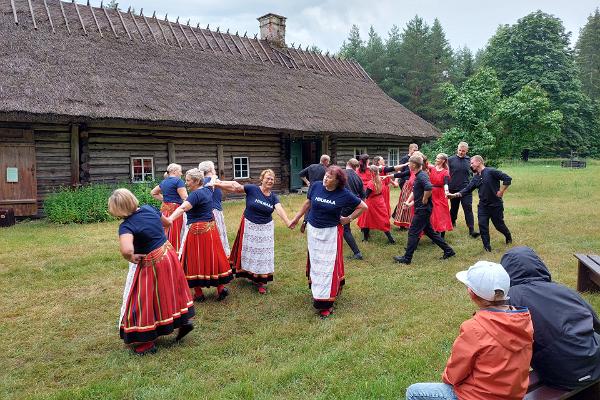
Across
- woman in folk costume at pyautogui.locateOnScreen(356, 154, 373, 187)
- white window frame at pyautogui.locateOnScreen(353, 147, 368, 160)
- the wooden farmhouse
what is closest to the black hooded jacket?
woman in folk costume at pyautogui.locateOnScreen(356, 154, 373, 187)

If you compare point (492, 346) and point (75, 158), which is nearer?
point (492, 346)

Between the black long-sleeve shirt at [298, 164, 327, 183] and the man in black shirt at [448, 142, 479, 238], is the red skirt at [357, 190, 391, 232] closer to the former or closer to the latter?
the black long-sleeve shirt at [298, 164, 327, 183]

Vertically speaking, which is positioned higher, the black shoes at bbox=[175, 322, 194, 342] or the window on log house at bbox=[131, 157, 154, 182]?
the window on log house at bbox=[131, 157, 154, 182]

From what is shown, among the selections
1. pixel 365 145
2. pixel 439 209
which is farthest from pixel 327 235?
pixel 365 145

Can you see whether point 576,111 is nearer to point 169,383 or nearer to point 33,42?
point 33,42

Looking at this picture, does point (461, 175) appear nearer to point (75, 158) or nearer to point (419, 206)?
point (419, 206)

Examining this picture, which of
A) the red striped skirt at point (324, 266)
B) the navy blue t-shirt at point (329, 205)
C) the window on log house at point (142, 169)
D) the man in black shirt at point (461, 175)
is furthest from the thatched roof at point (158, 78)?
the red striped skirt at point (324, 266)

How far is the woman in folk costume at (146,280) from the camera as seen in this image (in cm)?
389

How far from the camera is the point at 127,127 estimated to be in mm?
13375

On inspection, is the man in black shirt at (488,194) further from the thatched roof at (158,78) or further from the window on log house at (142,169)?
the window on log house at (142,169)

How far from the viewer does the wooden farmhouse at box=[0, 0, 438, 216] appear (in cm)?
1146

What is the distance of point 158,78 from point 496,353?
14.2 metres

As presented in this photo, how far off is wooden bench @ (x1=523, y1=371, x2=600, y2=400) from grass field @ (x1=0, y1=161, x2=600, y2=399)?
0.99 m

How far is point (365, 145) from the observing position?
20.8 metres
